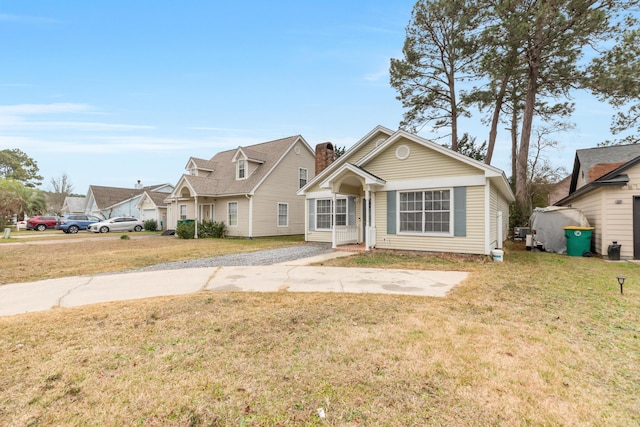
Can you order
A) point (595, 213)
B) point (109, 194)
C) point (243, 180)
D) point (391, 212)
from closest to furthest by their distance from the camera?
point (391, 212)
point (595, 213)
point (243, 180)
point (109, 194)

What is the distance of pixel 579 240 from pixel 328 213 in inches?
414

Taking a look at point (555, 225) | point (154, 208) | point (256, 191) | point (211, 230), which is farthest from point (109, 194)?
point (555, 225)

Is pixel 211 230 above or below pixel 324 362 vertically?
above

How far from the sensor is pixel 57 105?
59.8 feet

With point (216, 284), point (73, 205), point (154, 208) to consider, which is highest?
point (73, 205)

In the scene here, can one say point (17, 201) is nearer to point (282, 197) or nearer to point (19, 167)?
point (282, 197)

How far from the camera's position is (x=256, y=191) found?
18.9 metres

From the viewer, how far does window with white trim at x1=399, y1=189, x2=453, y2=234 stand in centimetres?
1074

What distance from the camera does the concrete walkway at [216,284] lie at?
5.38 metres

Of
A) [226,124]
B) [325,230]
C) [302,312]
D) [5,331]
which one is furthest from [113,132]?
[302,312]

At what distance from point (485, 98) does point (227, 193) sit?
18.1 metres

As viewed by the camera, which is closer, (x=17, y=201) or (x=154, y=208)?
(x=154, y=208)

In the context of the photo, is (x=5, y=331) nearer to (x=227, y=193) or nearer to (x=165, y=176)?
(x=227, y=193)

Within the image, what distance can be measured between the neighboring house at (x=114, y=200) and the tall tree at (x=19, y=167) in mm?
28547
